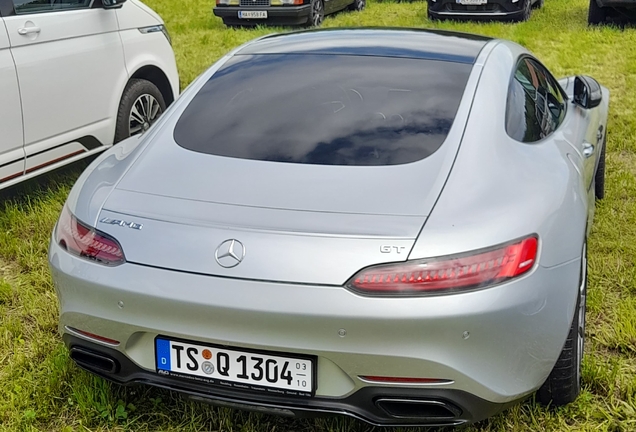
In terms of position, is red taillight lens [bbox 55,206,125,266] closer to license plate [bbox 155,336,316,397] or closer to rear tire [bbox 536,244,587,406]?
license plate [bbox 155,336,316,397]

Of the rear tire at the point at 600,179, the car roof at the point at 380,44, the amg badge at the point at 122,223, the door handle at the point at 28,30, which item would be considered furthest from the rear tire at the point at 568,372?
the door handle at the point at 28,30

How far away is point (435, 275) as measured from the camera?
205 cm

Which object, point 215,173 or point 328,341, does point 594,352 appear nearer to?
point 328,341

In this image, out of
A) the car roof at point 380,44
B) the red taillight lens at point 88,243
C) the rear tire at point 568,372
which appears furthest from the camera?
the car roof at point 380,44

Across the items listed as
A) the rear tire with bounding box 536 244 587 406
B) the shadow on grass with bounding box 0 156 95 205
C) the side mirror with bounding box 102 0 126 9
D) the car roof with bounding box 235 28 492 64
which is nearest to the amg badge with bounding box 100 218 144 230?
the car roof with bounding box 235 28 492 64

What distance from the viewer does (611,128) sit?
20.3 feet

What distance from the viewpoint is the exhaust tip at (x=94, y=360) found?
7.84 feet

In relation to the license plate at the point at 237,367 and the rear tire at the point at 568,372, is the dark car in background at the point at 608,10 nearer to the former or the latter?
the rear tire at the point at 568,372

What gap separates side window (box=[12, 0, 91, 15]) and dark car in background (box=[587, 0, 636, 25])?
25.8 ft

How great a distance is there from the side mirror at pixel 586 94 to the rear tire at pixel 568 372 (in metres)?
1.13

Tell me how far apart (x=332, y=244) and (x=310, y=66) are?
4.03ft

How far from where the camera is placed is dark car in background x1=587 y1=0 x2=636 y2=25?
10180 mm

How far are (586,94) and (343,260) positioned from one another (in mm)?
2036

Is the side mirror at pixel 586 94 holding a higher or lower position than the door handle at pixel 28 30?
lower
